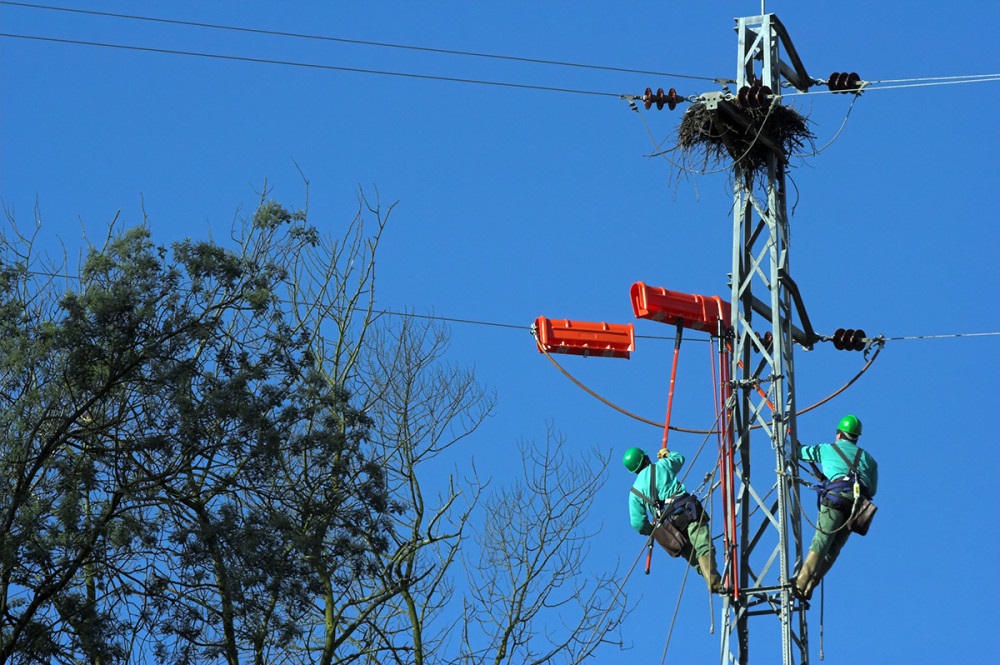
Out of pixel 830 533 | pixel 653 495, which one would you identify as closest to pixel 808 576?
pixel 830 533

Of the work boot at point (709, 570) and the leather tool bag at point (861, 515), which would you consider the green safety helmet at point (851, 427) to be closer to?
the leather tool bag at point (861, 515)

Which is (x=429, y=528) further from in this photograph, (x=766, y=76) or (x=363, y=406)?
(x=766, y=76)

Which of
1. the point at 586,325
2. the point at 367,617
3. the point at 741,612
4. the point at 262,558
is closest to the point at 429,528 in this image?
the point at 367,617

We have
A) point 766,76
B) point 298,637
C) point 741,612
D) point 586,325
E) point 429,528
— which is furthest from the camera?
point 429,528

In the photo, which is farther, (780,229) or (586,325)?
(586,325)

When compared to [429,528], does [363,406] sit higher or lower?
higher

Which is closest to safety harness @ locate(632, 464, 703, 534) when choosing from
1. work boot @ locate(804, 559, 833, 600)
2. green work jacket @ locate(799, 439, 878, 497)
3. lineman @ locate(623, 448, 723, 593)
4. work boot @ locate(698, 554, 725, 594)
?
lineman @ locate(623, 448, 723, 593)

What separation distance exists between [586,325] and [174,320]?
13.8 feet

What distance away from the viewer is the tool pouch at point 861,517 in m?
12.1

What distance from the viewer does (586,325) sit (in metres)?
13.9

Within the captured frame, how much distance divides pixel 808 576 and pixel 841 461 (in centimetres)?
100

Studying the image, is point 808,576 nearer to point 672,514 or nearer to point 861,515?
point 861,515

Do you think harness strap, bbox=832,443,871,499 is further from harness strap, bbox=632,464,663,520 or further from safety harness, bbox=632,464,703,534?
harness strap, bbox=632,464,663,520

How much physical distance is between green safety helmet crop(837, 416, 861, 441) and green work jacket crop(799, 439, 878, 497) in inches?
5.0
